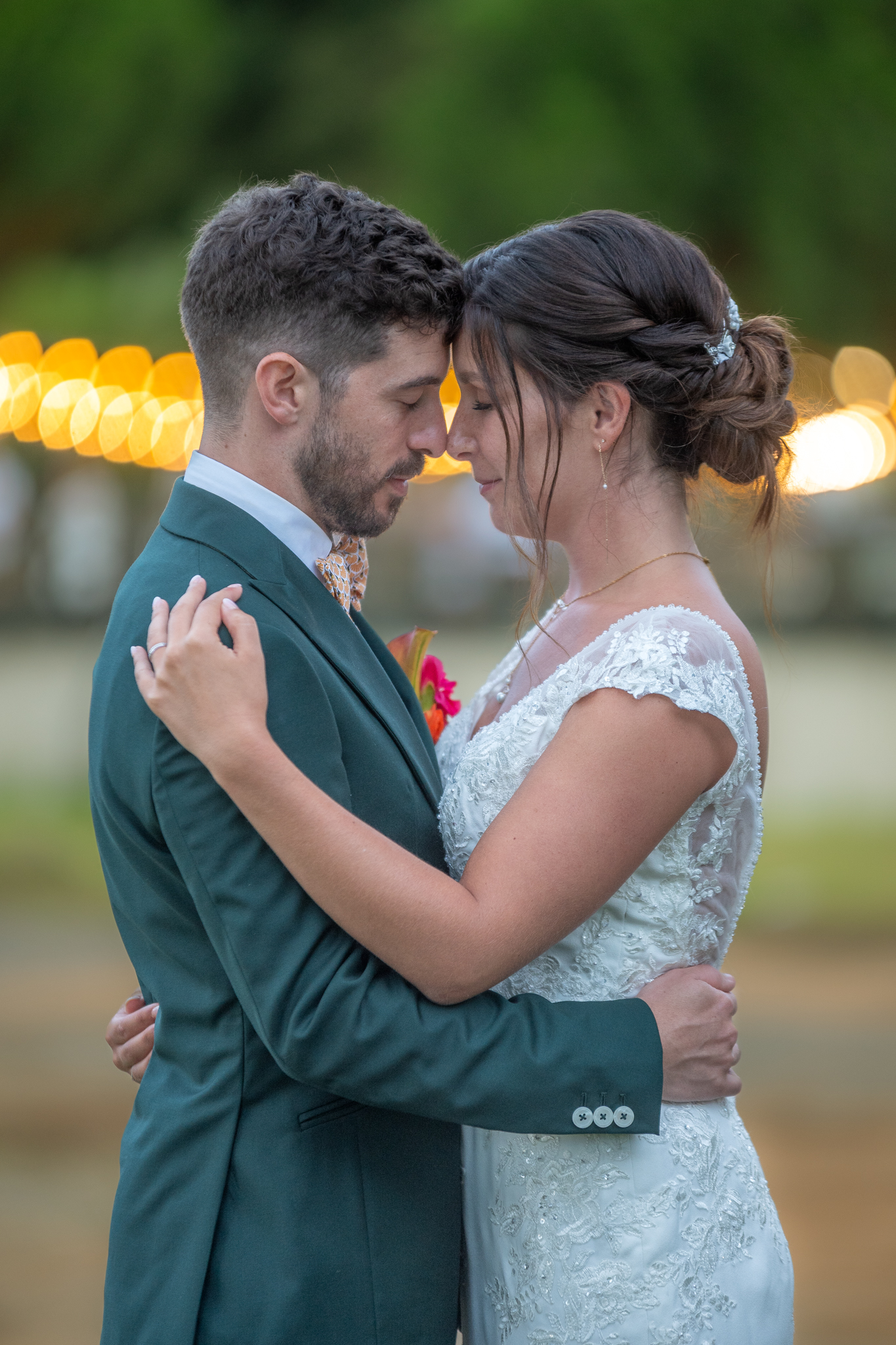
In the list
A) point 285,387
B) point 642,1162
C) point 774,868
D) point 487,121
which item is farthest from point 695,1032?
point 774,868

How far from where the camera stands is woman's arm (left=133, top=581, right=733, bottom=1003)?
1.66m

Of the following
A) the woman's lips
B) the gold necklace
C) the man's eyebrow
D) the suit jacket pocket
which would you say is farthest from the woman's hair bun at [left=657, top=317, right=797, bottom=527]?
the suit jacket pocket

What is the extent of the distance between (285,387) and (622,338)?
1.77ft

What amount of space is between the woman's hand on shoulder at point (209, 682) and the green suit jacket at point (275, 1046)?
61 millimetres

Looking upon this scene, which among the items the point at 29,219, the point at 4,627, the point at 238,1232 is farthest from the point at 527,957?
the point at 4,627

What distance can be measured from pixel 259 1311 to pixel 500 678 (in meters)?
1.25

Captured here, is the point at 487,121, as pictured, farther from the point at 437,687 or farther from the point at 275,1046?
the point at 275,1046

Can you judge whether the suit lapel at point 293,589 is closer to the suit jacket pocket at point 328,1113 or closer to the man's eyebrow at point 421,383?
the man's eyebrow at point 421,383

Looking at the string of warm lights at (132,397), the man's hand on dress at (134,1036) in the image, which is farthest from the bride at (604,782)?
the string of warm lights at (132,397)

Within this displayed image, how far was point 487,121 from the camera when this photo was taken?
816cm

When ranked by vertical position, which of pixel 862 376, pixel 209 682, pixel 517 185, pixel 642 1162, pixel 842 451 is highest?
pixel 842 451

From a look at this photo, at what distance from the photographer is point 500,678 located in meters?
2.64

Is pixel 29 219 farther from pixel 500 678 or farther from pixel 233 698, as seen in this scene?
pixel 233 698

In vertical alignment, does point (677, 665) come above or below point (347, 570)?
below
